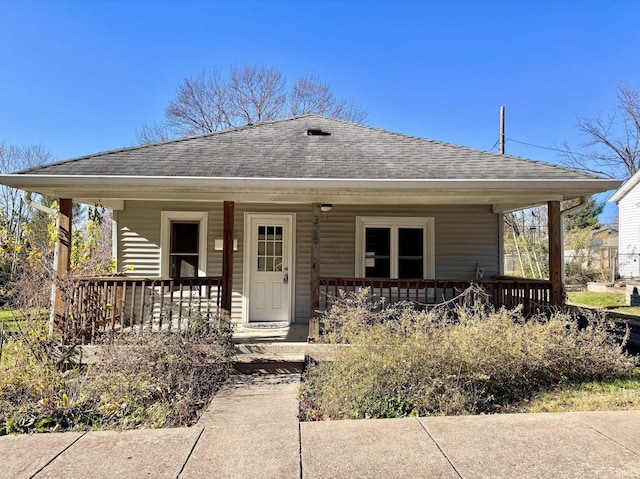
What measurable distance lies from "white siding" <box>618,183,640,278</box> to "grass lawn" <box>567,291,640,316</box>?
13.9 feet

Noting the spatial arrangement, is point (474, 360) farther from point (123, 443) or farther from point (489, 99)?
point (489, 99)

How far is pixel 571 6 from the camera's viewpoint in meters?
10.6

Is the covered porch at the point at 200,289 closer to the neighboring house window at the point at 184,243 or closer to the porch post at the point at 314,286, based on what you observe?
the porch post at the point at 314,286

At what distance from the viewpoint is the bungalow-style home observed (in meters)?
5.29

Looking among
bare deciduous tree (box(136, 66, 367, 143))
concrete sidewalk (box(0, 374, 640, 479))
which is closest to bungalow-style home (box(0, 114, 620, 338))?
concrete sidewalk (box(0, 374, 640, 479))

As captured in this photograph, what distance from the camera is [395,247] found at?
7.78 metres

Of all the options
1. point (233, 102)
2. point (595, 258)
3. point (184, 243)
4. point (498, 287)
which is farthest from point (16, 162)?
point (595, 258)

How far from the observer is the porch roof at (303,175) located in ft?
17.0

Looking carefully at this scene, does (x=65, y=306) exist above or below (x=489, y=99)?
below

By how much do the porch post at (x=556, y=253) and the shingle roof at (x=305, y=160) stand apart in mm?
547

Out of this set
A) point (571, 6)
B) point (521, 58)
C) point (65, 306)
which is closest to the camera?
point (65, 306)

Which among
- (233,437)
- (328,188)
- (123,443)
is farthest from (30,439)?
(328,188)

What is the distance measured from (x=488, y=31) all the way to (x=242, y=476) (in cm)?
1382

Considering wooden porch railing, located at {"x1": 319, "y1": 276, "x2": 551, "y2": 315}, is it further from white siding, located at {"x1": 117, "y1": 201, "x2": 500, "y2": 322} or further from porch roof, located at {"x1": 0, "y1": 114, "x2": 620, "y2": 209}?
white siding, located at {"x1": 117, "y1": 201, "x2": 500, "y2": 322}
